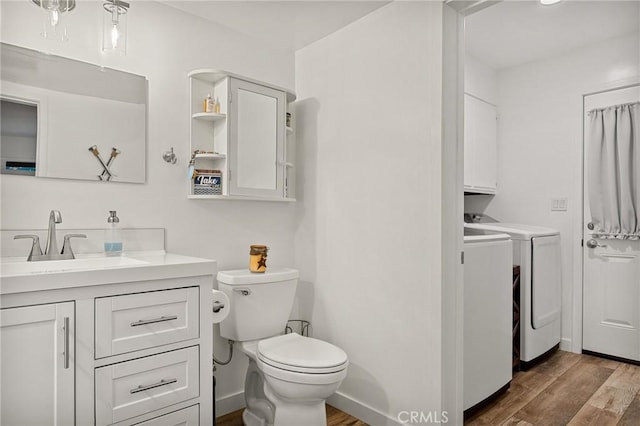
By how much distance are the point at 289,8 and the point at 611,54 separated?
262cm

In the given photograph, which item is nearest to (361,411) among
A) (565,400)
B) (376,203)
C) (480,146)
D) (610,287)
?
(376,203)

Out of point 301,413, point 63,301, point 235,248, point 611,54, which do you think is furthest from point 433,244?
point 611,54

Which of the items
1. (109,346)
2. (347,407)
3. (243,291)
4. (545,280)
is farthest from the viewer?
(545,280)

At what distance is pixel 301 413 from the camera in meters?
1.81

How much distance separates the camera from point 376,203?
7.06ft

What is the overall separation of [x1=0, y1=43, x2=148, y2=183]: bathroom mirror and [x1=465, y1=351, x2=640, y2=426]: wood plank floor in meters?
2.33

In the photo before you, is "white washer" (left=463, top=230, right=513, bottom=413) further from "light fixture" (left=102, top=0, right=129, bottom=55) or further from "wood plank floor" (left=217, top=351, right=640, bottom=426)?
"light fixture" (left=102, top=0, right=129, bottom=55)

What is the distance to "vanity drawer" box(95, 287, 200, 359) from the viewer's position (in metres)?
1.35

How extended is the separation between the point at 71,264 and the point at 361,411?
1.66 m

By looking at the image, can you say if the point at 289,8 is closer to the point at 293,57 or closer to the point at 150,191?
the point at 293,57

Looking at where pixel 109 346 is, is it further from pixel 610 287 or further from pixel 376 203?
pixel 610 287

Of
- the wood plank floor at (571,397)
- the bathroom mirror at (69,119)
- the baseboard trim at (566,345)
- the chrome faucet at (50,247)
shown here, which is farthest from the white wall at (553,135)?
the chrome faucet at (50,247)

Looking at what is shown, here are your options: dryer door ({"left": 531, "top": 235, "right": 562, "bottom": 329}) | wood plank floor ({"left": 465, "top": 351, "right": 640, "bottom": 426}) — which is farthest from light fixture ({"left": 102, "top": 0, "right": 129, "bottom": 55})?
dryer door ({"left": 531, "top": 235, "right": 562, "bottom": 329})

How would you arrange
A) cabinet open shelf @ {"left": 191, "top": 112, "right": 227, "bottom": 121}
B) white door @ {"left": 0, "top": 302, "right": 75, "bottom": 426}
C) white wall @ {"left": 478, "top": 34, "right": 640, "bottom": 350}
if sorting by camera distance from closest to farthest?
white door @ {"left": 0, "top": 302, "right": 75, "bottom": 426} → cabinet open shelf @ {"left": 191, "top": 112, "right": 227, "bottom": 121} → white wall @ {"left": 478, "top": 34, "right": 640, "bottom": 350}
